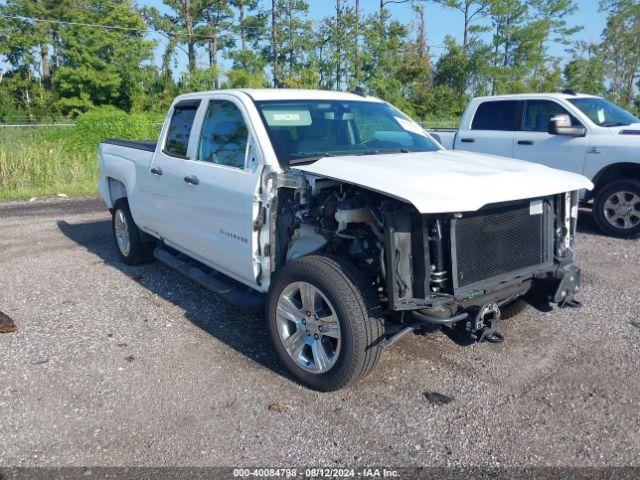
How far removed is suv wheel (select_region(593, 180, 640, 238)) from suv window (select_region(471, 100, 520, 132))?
1749mm

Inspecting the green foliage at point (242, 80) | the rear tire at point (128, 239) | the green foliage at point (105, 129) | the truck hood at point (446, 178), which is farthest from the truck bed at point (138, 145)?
the green foliage at point (242, 80)

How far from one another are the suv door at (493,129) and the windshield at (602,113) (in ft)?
2.96

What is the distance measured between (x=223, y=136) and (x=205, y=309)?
1626 mm

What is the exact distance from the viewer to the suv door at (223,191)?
415 centimetres

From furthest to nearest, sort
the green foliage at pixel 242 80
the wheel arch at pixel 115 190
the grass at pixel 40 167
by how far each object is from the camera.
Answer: the green foliage at pixel 242 80 < the grass at pixel 40 167 < the wheel arch at pixel 115 190

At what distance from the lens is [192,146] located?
4.97 meters

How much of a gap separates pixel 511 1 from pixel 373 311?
44.1 m

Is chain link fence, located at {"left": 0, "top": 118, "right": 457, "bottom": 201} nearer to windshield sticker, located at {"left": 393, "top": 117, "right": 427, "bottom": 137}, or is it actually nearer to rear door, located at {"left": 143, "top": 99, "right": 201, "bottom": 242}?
rear door, located at {"left": 143, "top": 99, "right": 201, "bottom": 242}

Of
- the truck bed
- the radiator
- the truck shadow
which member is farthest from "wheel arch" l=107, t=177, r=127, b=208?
the radiator

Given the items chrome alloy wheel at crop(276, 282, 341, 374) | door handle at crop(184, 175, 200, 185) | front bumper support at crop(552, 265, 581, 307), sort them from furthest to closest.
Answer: door handle at crop(184, 175, 200, 185)
front bumper support at crop(552, 265, 581, 307)
chrome alloy wheel at crop(276, 282, 341, 374)

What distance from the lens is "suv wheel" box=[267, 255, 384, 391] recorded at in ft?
11.0

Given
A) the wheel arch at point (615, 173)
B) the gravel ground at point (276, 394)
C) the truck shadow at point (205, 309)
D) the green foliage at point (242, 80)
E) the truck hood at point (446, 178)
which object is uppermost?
the green foliage at point (242, 80)

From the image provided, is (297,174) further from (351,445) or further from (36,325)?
(36,325)

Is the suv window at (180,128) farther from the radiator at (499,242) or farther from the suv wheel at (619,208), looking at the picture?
the suv wheel at (619,208)
